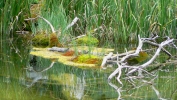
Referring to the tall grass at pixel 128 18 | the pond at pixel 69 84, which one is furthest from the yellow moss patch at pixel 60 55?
the tall grass at pixel 128 18

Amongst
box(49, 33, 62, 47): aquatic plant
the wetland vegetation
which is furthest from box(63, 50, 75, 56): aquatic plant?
box(49, 33, 62, 47): aquatic plant

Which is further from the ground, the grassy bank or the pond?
the grassy bank

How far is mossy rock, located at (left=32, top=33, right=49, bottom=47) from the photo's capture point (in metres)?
7.23

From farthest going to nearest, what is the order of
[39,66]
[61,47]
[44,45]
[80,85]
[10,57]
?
1. [44,45]
2. [61,47]
3. [10,57]
4. [39,66]
5. [80,85]

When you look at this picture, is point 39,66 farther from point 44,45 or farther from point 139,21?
point 139,21

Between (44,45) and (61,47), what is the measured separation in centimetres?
56

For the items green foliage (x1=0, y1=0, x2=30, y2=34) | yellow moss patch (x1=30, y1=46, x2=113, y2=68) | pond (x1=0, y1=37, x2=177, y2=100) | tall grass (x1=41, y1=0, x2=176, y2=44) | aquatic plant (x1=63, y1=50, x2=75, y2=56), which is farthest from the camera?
green foliage (x1=0, y1=0, x2=30, y2=34)

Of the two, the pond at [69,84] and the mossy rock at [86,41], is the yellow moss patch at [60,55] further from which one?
the mossy rock at [86,41]

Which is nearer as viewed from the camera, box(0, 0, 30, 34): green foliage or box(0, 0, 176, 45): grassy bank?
box(0, 0, 176, 45): grassy bank

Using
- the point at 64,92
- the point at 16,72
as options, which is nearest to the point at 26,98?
the point at 64,92

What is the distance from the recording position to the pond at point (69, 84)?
3963mm

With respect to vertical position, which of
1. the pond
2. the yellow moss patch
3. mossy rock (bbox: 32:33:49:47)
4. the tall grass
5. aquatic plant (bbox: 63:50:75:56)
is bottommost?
the pond

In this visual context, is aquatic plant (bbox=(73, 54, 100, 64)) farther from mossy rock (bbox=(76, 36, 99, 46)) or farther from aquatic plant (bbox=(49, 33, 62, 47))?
aquatic plant (bbox=(49, 33, 62, 47))

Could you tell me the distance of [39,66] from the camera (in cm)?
546
